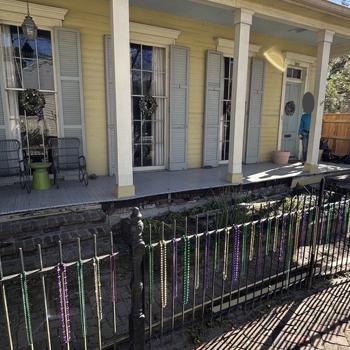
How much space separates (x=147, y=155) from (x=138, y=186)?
1269mm

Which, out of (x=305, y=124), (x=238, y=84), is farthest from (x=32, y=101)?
(x=305, y=124)

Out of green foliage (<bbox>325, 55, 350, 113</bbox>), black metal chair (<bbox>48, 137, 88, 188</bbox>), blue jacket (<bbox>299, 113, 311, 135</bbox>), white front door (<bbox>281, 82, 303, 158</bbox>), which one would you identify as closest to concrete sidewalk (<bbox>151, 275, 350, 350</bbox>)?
black metal chair (<bbox>48, 137, 88, 188</bbox>)

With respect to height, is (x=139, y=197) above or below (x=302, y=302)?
above

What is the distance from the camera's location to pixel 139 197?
4035 mm

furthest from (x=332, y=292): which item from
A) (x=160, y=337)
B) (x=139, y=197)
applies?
(x=139, y=197)

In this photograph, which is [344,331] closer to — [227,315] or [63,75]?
[227,315]

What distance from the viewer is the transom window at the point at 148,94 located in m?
5.23

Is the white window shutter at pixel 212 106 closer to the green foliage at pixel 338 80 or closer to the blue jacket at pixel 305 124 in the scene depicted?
the blue jacket at pixel 305 124

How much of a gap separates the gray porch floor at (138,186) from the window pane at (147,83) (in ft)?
4.90

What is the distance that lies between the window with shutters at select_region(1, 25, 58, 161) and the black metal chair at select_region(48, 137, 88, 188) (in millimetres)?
182

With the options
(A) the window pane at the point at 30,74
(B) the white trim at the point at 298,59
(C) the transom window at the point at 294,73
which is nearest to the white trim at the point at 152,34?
(A) the window pane at the point at 30,74

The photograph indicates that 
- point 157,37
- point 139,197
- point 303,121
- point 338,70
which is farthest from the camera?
point 338,70

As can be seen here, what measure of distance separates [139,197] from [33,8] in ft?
9.96

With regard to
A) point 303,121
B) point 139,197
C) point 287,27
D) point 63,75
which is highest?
point 287,27
